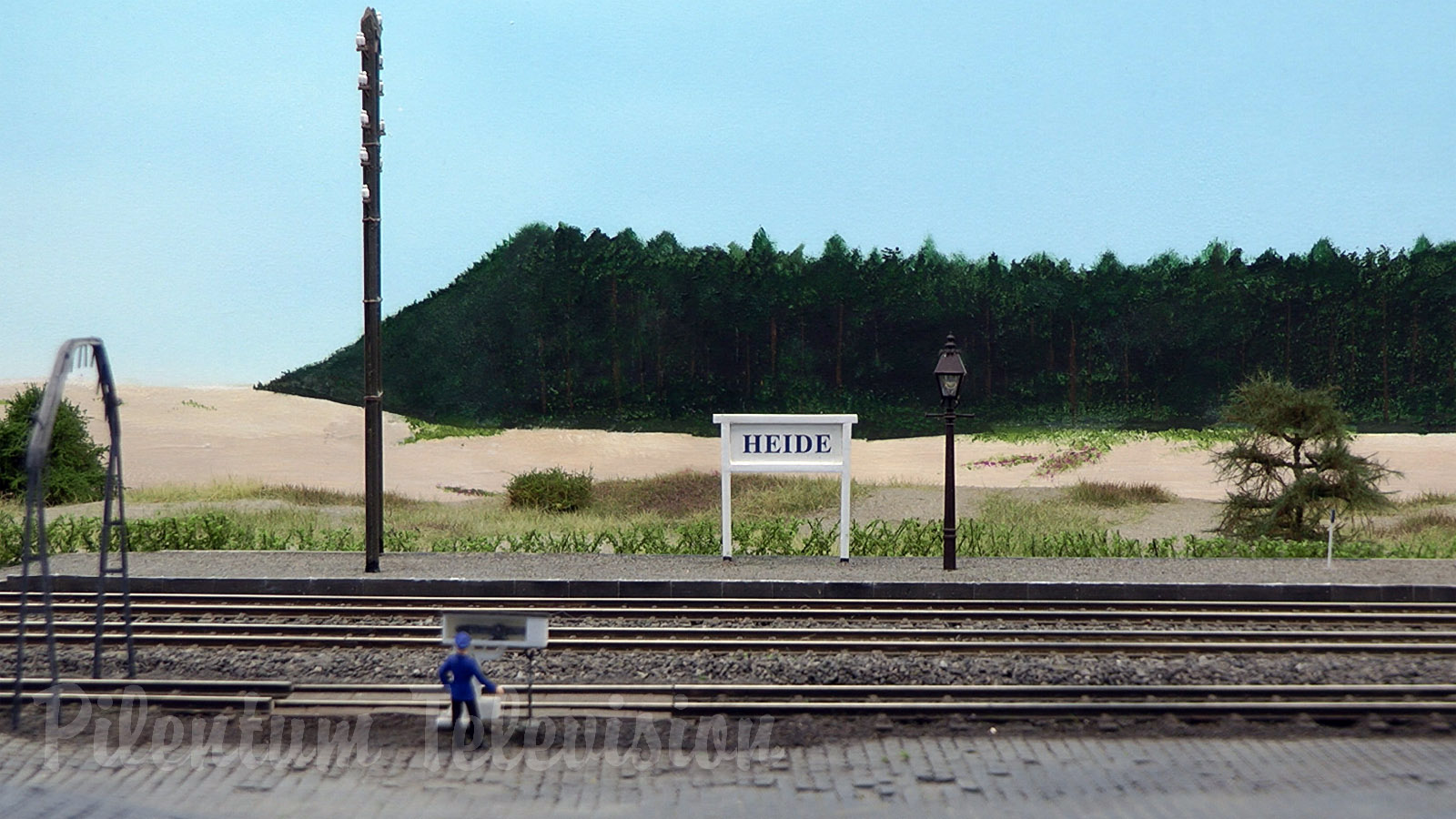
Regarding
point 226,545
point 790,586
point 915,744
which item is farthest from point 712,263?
point 915,744

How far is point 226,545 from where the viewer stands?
1881 centimetres

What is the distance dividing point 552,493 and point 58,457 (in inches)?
430

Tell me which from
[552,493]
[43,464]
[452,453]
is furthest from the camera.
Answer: [452,453]

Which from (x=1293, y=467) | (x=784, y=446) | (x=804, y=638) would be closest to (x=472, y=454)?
(x=784, y=446)

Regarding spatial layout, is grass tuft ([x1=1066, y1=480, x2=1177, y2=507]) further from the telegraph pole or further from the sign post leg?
the telegraph pole

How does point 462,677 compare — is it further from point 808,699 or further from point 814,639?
point 814,639

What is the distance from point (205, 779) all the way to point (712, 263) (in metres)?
42.7

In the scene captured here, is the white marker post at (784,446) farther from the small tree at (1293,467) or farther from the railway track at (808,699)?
the small tree at (1293,467)

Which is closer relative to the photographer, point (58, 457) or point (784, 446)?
point (784, 446)

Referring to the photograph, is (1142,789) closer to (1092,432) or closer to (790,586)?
(790,586)

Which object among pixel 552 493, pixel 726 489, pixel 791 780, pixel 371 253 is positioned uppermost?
pixel 371 253

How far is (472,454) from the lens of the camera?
41.4m

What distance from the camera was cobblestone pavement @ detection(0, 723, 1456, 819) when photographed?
7234mm

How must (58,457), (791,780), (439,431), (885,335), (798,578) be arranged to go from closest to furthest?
(791,780)
(798,578)
(58,457)
(439,431)
(885,335)
